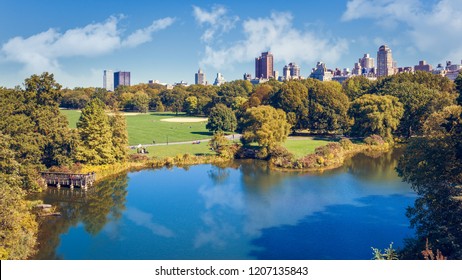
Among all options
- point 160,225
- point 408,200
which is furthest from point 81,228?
point 408,200

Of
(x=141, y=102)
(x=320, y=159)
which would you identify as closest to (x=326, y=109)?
(x=320, y=159)

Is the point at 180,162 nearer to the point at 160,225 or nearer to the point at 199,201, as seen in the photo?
the point at 199,201

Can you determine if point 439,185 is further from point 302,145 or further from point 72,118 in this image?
point 72,118

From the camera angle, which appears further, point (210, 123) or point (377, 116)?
point (210, 123)

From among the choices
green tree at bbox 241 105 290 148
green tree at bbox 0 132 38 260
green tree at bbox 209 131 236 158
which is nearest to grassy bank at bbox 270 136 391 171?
green tree at bbox 241 105 290 148

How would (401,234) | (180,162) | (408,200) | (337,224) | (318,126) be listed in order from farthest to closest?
(318,126)
(180,162)
(408,200)
(337,224)
(401,234)

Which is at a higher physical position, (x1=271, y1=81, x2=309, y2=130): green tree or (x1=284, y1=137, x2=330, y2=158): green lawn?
(x1=271, y1=81, x2=309, y2=130): green tree

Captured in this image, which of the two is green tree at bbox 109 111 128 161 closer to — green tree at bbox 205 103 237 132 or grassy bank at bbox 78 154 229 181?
grassy bank at bbox 78 154 229 181
